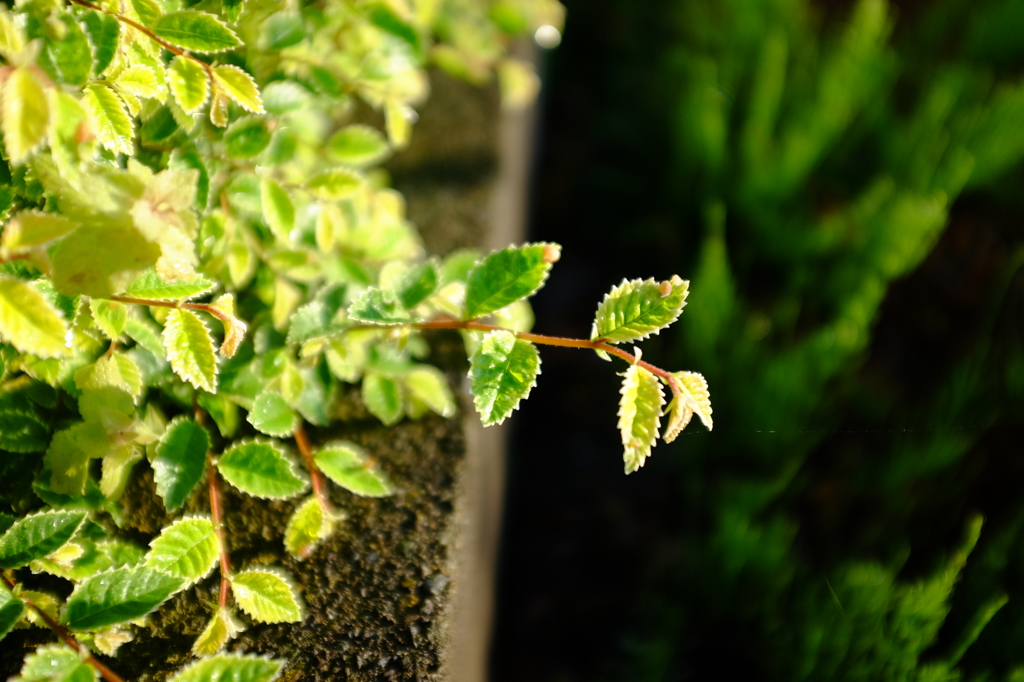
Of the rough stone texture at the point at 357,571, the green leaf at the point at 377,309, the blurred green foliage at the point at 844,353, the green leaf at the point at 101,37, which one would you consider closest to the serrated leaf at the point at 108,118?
the green leaf at the point at 101,37

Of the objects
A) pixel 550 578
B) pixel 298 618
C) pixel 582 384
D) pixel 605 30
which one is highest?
pixel 605 30

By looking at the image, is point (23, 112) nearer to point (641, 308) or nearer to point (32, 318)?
point (32, 318)

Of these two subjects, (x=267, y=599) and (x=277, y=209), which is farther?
(x=277, y=209)

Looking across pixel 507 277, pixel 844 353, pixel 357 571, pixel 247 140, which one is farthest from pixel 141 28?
pixel 844 353

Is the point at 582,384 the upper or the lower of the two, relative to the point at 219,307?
lower

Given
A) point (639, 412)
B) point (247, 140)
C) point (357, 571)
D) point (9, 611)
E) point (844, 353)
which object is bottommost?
point (357, 571)

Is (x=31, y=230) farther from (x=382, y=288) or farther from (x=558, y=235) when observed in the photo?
(x=558, y=235)

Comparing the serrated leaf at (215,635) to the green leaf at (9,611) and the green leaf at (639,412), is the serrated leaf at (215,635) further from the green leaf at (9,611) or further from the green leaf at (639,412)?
the green leaf at (639,412)

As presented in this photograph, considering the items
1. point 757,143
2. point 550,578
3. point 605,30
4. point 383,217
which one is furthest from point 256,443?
point 605,30
